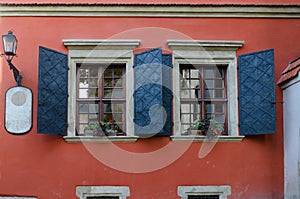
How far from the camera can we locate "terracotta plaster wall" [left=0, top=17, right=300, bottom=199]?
862cm

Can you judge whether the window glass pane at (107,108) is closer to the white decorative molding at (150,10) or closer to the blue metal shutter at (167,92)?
the blue metal shutter at (167,92)

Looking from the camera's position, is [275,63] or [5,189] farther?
[275,63]

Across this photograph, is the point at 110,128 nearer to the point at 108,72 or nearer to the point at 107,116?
the point at 107,116

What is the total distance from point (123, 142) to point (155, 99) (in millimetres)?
1027

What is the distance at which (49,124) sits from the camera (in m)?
8.31

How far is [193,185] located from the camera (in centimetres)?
870

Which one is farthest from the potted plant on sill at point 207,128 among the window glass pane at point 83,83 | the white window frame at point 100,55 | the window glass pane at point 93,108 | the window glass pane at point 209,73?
the window glass pane at point 83,83

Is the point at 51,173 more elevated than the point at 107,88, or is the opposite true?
the point at 107,88

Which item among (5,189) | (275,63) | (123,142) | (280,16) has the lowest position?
(5,189)

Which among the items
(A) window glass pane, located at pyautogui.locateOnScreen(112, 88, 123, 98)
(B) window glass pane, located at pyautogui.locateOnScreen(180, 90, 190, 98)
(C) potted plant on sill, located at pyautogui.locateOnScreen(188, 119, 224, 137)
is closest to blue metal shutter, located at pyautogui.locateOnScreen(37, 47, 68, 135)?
(A) window glass pane, located at pyautogui.locateOnScreen(112, 88, 123, 98)

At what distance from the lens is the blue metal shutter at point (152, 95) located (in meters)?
8.45

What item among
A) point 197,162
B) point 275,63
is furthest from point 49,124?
point 275,63

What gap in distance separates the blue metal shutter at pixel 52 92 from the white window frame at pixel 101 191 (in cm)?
109

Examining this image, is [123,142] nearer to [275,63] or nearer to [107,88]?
[107,88]
